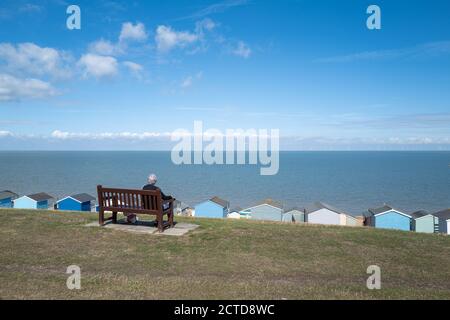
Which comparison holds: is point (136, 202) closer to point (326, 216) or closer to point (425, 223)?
point (326, 216)

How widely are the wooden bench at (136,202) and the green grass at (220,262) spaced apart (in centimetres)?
67

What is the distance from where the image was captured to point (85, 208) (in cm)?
3769

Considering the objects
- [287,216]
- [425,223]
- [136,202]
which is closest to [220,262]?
[136,202]

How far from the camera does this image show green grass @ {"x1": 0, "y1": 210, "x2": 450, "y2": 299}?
16.7 ft

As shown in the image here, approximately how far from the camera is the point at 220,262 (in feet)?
21.7

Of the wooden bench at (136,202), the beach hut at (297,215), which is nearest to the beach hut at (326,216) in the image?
the beach hut at (297,215)

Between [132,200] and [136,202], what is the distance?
14 centimetres

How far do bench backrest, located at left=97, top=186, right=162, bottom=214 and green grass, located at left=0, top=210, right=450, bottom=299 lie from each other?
715mm

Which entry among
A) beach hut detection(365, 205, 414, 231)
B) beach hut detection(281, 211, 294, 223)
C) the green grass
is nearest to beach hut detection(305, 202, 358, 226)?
beach hut detection(281, 211, 294, 223)

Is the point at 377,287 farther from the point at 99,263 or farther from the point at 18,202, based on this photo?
the point at 18,202

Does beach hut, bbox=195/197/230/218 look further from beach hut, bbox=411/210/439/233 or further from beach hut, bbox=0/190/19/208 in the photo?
beach hut, bbox=0/190/19/208

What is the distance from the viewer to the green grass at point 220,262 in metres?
5.10

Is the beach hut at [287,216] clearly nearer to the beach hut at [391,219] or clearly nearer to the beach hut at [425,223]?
the beach hut at [391,219]

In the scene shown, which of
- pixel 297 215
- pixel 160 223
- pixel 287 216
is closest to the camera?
pixel 160 223
